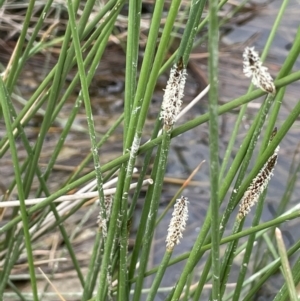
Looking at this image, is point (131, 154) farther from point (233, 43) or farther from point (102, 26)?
point (233, 43)

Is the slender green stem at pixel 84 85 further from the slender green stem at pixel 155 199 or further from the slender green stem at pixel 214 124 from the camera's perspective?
the slender green stem at pixel 214 124

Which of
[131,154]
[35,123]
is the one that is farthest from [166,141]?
[35,123]

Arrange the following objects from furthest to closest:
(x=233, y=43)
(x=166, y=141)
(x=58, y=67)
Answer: (x=233, y=43) → (x=58, y=67) → (x=166, y=141)

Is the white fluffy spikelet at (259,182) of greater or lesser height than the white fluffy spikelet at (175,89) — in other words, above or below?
below

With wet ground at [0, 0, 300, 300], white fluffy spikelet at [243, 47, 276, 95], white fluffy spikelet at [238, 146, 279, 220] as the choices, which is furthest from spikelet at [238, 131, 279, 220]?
wet ground at [0, 0, 300, 300]

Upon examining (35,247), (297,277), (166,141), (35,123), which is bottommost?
(35,247)

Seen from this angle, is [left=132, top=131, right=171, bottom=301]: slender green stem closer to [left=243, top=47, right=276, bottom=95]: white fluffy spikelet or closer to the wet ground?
[left=243, top=47, right=276, bottom=95]: white fluffy spikelet

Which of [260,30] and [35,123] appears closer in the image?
[35,123]

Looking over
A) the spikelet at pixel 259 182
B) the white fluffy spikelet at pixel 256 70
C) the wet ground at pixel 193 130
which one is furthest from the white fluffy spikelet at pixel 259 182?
A: the wet ground at pixel 193 130

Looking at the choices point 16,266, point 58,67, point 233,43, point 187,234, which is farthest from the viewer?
point 233,43
